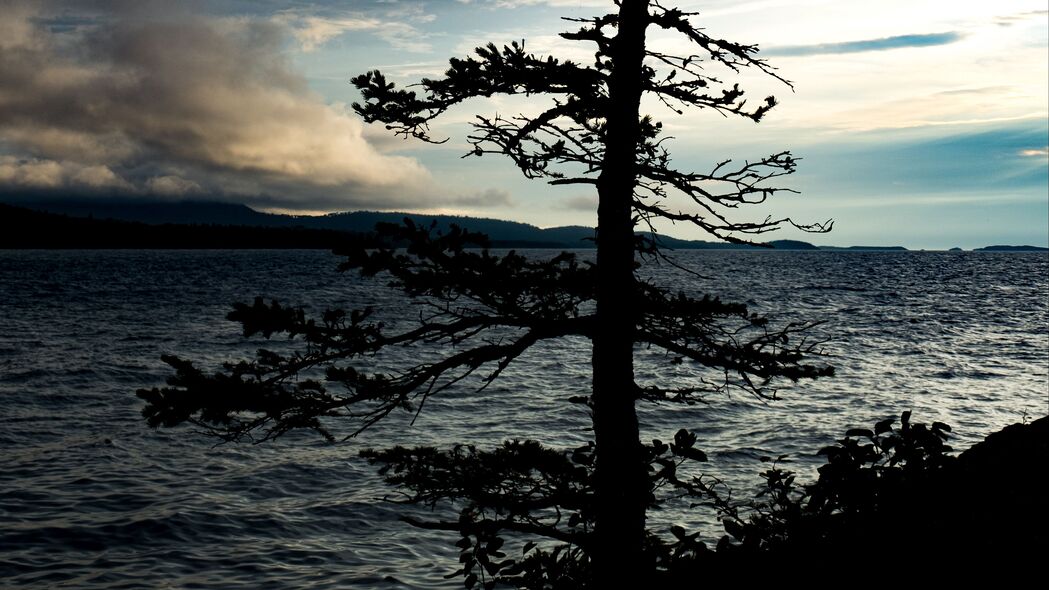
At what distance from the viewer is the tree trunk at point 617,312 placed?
23.5 feet

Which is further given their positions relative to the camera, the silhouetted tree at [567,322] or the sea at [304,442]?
the sea at [304,442]

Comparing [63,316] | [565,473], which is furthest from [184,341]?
[565,473]

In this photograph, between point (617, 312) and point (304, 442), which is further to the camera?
point (304, 442)

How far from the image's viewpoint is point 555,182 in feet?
24.2

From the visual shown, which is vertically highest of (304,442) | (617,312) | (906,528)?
(617,312)

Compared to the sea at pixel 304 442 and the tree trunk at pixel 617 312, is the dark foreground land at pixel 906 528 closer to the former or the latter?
the tree trunk at pixel 617 312

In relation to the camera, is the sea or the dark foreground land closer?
the dark foreground land

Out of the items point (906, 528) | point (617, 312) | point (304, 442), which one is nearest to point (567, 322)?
point (617, 312)

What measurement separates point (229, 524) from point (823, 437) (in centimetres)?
1475

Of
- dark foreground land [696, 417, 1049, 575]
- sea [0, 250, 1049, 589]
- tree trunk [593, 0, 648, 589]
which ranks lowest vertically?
→ sea [0, 250, 1049, 589]

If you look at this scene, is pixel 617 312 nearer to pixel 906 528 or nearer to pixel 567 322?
pixel 567 322

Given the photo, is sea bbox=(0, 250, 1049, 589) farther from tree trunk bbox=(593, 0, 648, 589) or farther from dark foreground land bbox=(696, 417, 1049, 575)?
dark foreground land bbox=(696, 417, 1049, 575)

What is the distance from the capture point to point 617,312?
731 cm

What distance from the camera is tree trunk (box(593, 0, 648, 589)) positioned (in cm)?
715
